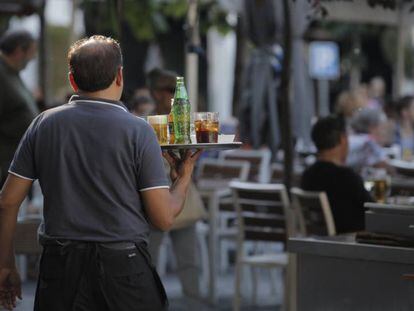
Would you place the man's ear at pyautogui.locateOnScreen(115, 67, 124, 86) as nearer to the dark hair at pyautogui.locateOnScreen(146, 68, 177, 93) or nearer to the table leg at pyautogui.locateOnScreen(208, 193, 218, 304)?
the dark hair at pyautogui.locateOnScreen(146, 68, 177, 93)

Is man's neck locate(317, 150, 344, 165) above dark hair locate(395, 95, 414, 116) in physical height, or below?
below

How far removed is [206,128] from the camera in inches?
182

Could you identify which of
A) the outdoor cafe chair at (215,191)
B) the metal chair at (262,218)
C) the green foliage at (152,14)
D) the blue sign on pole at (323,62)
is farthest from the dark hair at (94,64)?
the blue sign on pole at (323,62)

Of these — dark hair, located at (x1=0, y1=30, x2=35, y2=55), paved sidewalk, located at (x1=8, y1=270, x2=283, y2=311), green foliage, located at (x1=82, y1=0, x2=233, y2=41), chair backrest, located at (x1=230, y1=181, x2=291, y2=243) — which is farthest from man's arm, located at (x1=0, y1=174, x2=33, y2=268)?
green foliage, located at (x1=82, y1=0, x2=233, y2=41)

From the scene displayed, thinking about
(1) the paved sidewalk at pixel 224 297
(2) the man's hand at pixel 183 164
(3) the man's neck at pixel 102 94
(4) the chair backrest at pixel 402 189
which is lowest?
(1) the paved sidewalk at pixel 224 297

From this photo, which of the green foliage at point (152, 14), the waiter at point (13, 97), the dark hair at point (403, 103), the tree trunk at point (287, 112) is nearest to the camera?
the waiter at point (13, 97)

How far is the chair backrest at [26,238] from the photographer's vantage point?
→ 223 inches

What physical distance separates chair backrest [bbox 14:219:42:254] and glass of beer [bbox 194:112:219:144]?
1.36 metres

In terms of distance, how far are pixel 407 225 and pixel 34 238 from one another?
1.76m

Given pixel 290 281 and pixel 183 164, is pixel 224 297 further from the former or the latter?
pixel 183 164

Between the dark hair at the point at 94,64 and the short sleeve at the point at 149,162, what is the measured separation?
232 mm

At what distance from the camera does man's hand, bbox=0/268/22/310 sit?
4492mm

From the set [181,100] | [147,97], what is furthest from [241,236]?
[181,100]

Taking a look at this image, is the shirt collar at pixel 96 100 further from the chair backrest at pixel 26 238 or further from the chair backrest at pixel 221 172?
the chair backrest at pixel 221 172
